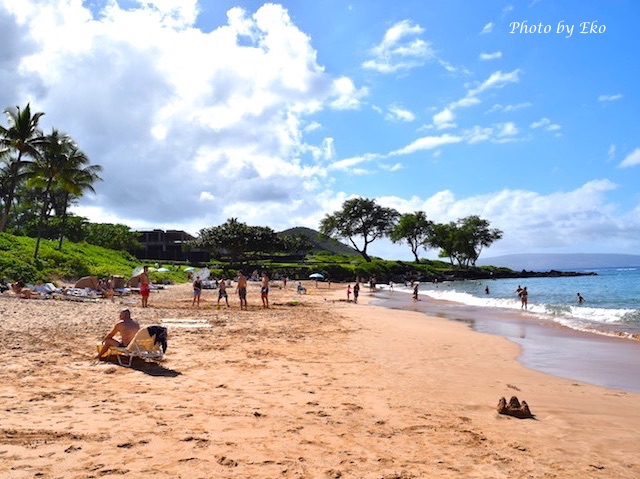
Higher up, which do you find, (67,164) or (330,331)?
(67,164)

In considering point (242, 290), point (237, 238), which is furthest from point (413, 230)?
point (242, 290)

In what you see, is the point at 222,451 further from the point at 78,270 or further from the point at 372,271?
the point at 372,271

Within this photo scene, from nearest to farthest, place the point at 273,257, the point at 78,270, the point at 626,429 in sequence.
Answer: the point at 626,429 → the point at 78,270 → the point at 273,257

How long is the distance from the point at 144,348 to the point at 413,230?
325ft

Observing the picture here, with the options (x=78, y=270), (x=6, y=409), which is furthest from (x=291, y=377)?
(x=78, y=270)

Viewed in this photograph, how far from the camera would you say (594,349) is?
48.1ft

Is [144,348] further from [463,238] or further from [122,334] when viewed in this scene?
[463,238]

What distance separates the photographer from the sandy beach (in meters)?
4.87

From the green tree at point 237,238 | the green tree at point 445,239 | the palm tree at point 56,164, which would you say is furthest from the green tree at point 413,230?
the palm tree at point 56,164

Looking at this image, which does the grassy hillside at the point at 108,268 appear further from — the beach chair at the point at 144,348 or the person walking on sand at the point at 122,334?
the beach chair at the point at 144,348

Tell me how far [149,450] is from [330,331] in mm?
11653

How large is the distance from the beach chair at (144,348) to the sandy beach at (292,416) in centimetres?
27

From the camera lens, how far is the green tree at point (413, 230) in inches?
4094

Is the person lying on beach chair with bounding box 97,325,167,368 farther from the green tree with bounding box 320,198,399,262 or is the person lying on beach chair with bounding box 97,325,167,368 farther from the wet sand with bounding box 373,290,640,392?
the green tree with bounding box 320,198,399,262
